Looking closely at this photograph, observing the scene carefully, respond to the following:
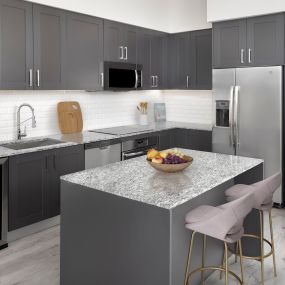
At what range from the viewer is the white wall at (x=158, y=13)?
197 inches

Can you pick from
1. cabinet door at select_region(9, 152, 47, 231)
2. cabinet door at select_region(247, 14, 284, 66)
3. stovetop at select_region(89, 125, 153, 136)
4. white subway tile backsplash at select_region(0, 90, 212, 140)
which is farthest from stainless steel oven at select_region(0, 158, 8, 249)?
cabinet door at select_region(247, 14, 284, 66)

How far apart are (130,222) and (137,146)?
2.79 metres

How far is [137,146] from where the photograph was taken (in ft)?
16.3

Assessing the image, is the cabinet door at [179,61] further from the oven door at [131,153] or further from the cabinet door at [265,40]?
the oven door at [131,153]

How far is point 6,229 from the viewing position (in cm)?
354

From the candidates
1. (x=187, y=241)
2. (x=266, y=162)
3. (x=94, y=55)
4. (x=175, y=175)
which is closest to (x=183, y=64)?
(x=94, y=55)

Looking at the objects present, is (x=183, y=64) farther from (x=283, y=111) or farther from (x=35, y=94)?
(x=35, y=94)

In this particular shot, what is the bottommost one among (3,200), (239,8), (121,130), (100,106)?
(3,200)

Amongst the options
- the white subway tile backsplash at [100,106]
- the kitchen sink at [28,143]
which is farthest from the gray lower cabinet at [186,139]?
the kitchen sink at [28,143]

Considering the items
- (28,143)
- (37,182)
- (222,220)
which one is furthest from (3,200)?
(222,220)

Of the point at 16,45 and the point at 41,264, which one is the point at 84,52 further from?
the point at 41,264

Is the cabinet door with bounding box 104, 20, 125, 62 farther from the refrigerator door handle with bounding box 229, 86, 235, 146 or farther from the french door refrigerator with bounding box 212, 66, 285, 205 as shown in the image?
the refrigerator door handle with bounding box 229, 86, 235, 146

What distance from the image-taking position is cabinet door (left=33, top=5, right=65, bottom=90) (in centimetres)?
402

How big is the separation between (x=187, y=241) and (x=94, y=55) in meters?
3.04
